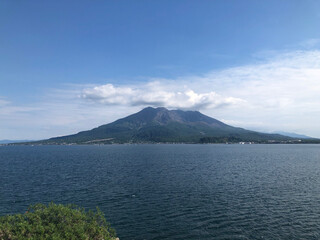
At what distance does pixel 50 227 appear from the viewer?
27406 millimetres

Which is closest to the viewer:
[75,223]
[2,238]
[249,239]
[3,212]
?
[2,238]

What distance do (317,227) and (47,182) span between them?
82861 mm

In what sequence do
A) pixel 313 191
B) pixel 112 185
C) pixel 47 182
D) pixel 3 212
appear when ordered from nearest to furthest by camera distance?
pixel 3 212 → pixel 313 191 → pixel 112 185 → pixel 47 182

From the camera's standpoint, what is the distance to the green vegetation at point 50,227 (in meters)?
25.6

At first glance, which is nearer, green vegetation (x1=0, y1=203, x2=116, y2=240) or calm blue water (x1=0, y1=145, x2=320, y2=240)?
green vegetation (x1=0, y1=203, x2=116, y2=240)

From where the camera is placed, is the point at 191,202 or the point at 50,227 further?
the point at 191,202

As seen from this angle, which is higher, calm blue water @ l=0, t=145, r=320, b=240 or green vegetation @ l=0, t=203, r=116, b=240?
green vegetation @ l=0, t=203, r=116, b=240

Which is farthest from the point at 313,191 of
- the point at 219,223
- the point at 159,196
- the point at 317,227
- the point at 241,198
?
the point at 159,196

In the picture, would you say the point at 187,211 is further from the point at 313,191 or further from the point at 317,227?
the point at 313,191

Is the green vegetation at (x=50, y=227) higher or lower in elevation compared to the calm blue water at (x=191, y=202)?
higher

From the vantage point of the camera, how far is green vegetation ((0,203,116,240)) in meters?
25.6

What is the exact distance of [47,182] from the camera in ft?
265

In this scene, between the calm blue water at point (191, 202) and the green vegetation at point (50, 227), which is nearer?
the green vegetation at point (50, 227)

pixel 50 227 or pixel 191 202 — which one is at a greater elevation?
pixel 50 227
